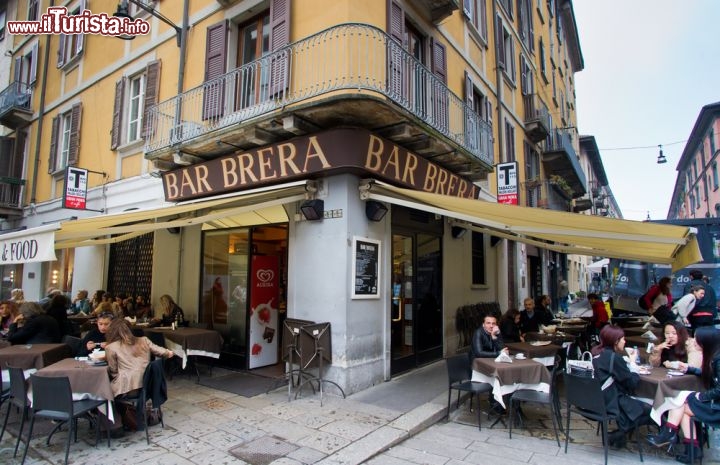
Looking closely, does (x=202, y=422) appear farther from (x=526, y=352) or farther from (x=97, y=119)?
(x=97, y=119)

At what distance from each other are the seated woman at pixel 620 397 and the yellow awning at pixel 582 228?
61.9 inches

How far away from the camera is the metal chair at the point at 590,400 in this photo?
4.36m

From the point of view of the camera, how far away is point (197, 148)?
26.2 ft

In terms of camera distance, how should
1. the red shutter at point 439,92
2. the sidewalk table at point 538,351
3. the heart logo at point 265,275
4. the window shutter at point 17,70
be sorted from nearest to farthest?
1. the sidewalk table at point 538,351
2. the heart logo at point 265,275
3. the red shutter at point 439,92
4. the window shutter at point 17,70

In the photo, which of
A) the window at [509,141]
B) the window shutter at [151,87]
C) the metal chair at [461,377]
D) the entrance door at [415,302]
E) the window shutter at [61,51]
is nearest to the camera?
the metal chair at [461,377]

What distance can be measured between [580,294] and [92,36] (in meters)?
30.8

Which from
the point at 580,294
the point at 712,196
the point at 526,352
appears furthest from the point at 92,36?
the point at 712,196

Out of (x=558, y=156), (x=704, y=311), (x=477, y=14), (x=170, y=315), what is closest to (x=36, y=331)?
(x=170, y=315)

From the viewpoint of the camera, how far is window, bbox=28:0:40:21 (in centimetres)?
1600

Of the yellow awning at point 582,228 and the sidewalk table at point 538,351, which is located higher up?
the yellow awning at point 582,228

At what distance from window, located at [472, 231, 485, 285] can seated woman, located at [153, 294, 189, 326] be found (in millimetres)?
7454

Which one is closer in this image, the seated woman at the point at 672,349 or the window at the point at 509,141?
the seated woman at the point at 672,349

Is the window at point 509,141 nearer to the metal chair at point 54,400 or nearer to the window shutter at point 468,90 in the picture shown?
the window shutter at point 468,90

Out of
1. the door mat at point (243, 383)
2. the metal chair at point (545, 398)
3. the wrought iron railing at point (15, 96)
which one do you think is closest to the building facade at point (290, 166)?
the door mat at point (243, 383)
